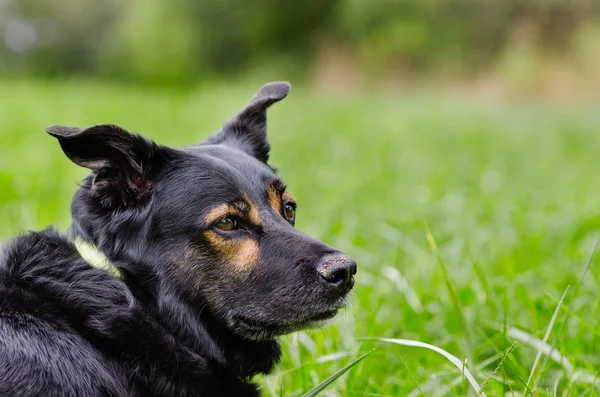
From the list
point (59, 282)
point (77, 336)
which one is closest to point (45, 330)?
point (77, 336)

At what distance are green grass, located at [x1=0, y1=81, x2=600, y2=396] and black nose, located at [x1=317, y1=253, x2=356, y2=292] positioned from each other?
1.21 ft

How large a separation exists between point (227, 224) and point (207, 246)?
128 millimetres

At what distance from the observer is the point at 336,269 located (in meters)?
2.70

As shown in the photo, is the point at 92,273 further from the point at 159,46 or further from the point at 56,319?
the point at 159,46

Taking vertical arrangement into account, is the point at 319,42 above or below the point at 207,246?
below

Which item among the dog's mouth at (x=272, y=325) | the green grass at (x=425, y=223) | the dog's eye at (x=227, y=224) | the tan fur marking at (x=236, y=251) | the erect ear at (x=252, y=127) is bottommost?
the green grass at (x=425, y=223)

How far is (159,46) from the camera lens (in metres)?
33.2

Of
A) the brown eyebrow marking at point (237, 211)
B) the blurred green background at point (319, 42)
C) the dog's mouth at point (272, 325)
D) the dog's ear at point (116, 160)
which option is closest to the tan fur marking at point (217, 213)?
the brown eyebrow marking at point (237, 211)

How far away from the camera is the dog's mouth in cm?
275

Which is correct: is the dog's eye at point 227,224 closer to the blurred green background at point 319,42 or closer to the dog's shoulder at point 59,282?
the dog's shoulder at point 59,282

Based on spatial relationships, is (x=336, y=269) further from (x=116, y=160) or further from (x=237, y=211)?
(x=116, y=160)

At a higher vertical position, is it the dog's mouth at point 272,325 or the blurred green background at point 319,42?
the dog's mouth at point 272,325

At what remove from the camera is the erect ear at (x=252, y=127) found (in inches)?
137

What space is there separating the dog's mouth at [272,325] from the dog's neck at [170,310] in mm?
79
